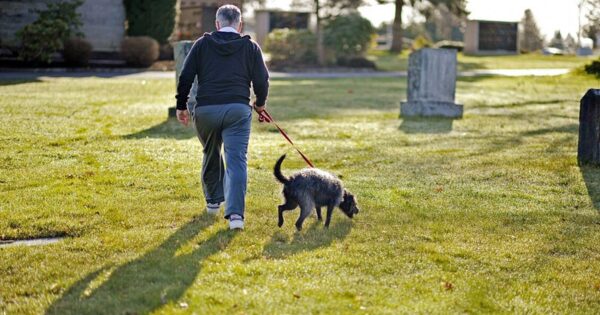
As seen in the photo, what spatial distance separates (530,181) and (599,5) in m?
41.7

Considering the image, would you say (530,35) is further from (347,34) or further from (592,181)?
(592,181)

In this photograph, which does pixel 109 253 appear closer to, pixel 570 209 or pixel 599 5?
pixel 570 209

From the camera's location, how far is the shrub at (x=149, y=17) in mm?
32156

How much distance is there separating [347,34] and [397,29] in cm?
1470

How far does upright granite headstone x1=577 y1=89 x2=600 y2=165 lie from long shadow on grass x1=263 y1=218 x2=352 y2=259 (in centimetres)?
465

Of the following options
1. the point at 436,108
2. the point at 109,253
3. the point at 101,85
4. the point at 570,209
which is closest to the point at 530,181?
the point at 570,209

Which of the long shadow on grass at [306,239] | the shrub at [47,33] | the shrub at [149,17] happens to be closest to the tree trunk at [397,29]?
the shrub at [149,17]

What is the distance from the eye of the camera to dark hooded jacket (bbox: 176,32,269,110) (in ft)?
20.8

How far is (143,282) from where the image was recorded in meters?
5.03

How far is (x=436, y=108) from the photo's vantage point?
650 inches

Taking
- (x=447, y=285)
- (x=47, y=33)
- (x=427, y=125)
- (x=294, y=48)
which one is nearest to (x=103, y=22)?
(x=47, y=33)

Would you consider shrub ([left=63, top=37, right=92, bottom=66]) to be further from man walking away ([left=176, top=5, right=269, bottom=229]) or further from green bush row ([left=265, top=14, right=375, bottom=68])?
man walking away ([left=176, top=5, right=269, bottom=229])

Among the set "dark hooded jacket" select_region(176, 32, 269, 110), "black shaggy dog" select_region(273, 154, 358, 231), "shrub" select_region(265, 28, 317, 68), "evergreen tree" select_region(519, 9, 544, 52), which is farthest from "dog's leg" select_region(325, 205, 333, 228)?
"evergreen tree" select_region(519, 9, 544, 52)

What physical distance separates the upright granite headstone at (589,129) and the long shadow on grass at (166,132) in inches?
230
